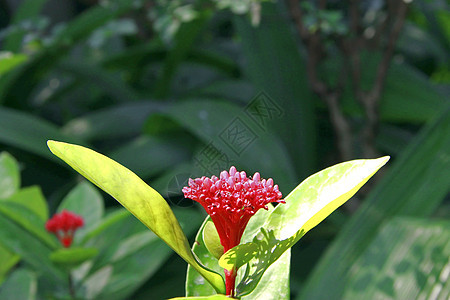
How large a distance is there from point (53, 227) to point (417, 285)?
45 cm

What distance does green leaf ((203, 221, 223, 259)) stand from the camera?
0.97ft

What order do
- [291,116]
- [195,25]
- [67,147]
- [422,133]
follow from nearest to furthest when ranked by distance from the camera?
1. [67,147]
2. [422,133]
3. [291,116]
4. [195,25]

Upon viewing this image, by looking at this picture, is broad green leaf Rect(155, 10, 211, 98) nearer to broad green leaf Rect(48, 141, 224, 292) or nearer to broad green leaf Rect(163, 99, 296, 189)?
broad green leaf Rect(163, 99, 296, 189)

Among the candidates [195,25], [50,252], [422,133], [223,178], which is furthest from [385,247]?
[195,25]

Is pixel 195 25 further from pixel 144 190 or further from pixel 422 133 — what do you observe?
pixel 144 190

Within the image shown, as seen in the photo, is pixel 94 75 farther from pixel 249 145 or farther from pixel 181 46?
pixel 249 145

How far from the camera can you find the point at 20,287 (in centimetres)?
57

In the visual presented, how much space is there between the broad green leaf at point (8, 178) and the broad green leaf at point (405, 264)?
0.48 metres

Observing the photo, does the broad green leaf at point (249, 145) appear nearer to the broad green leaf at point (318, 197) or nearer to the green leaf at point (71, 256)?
the green leaf at point (71, 256)

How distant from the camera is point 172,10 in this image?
1111 mm

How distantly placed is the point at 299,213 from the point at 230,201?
0.04m

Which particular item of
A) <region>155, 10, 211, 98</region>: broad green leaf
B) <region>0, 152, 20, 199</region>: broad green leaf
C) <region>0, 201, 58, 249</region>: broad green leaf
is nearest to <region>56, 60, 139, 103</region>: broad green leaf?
<region>155, 10, 211, 98</region>: broad green leaf

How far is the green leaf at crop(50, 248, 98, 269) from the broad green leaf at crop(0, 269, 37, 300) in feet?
0.10

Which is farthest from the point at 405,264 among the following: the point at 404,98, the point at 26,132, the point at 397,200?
the point at 26,132
